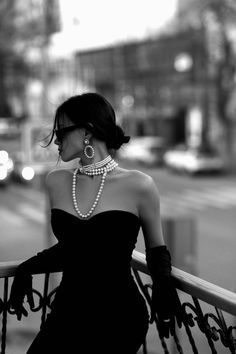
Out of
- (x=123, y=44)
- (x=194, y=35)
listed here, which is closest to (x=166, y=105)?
(x=123, y=44)

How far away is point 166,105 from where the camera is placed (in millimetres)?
46750

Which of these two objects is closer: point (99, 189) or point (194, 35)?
point (99, 189)

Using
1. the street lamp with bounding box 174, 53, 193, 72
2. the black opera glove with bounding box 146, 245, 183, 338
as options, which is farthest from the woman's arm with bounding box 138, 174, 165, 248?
the street lamp with bounding box 174, 53, 193, 72

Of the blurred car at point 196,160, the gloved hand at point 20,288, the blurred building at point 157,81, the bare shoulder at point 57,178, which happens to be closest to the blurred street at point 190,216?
the blurred car at point 196,160

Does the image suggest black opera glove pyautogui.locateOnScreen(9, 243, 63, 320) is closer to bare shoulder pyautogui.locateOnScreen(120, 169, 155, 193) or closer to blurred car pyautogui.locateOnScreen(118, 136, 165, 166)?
bare shoulder pyautogui.locateOnScreen(120, 169, 155, 193)

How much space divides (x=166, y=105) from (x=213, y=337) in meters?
44.4

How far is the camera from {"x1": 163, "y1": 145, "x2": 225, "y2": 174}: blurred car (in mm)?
35500

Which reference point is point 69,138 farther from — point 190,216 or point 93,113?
point 190,216

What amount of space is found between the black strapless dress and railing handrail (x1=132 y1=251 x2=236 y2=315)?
233 mm

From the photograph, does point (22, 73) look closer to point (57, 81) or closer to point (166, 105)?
point (166, 105)

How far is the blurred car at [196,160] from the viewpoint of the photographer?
35.5m

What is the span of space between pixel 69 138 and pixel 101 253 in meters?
0.52

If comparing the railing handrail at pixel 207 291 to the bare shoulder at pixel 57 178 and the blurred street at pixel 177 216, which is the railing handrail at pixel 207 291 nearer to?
the bare shoulder at pixel 57 178

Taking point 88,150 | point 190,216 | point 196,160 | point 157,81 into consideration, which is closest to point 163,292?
point 88,150
